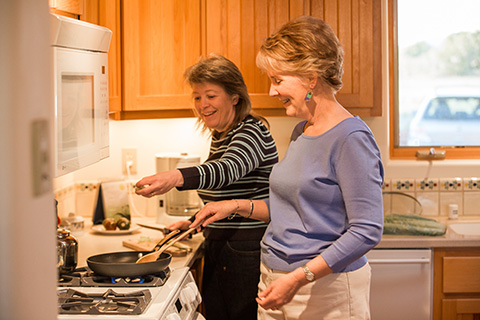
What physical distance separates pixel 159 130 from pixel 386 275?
4.52ft

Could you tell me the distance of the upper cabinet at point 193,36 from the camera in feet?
9.00

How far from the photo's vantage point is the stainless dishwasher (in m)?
2.61

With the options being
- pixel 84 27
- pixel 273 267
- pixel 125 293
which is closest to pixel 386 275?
pixel 273 267

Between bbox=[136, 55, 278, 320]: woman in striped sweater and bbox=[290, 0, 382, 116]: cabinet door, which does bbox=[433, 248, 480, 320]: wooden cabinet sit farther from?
bbox=[136, 55, 278, 320]: woman in striped sweater

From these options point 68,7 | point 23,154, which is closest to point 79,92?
→ point 68,7

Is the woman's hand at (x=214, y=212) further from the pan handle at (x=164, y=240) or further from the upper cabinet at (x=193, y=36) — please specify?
the upper cabinet at (x=193, y=36)

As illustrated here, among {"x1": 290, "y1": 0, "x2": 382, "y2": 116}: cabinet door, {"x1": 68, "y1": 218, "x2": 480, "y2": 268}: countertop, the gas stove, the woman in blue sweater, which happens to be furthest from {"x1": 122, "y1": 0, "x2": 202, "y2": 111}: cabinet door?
the woman in blue sweater

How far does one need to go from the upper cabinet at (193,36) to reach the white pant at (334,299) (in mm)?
1327

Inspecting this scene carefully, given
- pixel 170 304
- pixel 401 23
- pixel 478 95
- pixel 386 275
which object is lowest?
pixel 386 275

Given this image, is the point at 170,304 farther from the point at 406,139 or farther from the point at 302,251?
the point at 406,139

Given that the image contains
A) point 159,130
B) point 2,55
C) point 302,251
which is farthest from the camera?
point 159,130

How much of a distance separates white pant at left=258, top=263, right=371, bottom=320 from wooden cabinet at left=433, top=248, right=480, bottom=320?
3.87ft

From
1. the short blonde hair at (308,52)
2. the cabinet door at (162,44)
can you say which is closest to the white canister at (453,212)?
the cabinet door at (162,44)

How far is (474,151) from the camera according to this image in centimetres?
323
